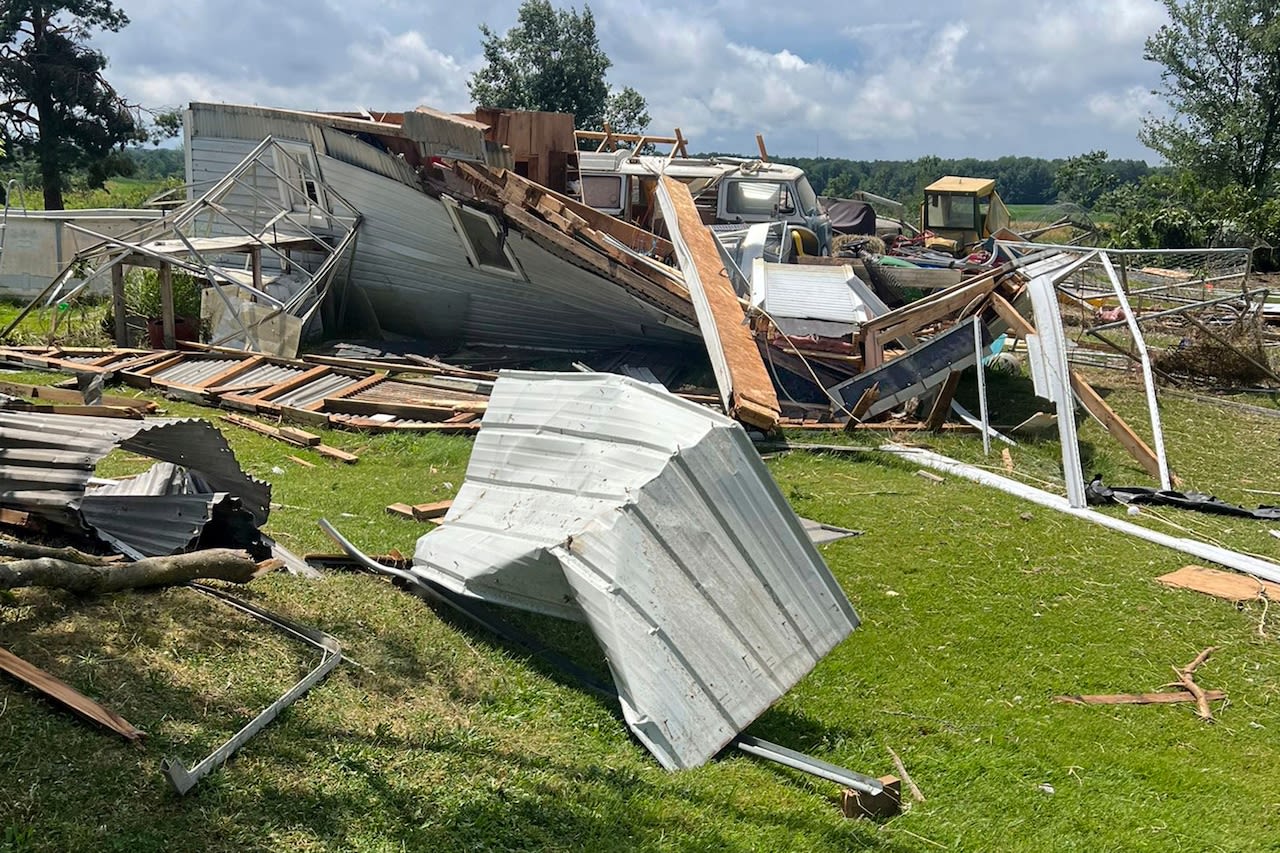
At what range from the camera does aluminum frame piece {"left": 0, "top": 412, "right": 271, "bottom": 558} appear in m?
5.15

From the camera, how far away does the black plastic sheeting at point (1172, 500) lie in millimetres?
8758

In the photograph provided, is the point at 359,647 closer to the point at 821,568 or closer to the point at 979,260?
the point at 821,568

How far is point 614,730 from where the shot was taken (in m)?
4.70

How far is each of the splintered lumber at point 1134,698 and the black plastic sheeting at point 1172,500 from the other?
Answer: 11.9 feet

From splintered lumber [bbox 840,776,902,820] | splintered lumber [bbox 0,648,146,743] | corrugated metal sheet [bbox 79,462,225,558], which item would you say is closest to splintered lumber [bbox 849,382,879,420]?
splintered lumber [bbox 840,776,902,820]

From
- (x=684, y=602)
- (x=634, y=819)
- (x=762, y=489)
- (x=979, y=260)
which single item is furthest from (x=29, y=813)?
(x=979, y=260)

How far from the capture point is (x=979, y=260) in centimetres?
1947

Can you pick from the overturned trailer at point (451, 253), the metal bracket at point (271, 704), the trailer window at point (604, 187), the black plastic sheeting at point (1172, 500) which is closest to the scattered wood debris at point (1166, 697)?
the black plastic sheeting at point (1172, 500)

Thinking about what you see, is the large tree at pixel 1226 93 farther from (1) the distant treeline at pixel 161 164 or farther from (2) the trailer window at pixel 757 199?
(1) the distant treeline at pixel 161 164

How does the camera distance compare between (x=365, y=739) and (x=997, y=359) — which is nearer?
(x=365, y=739)

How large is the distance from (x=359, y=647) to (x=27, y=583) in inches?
58.1

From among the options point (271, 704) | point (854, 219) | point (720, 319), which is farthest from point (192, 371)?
point (854, 219)

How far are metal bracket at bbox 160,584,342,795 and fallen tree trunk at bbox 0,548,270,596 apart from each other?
15cm

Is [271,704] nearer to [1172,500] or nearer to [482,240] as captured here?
[1172,500]
